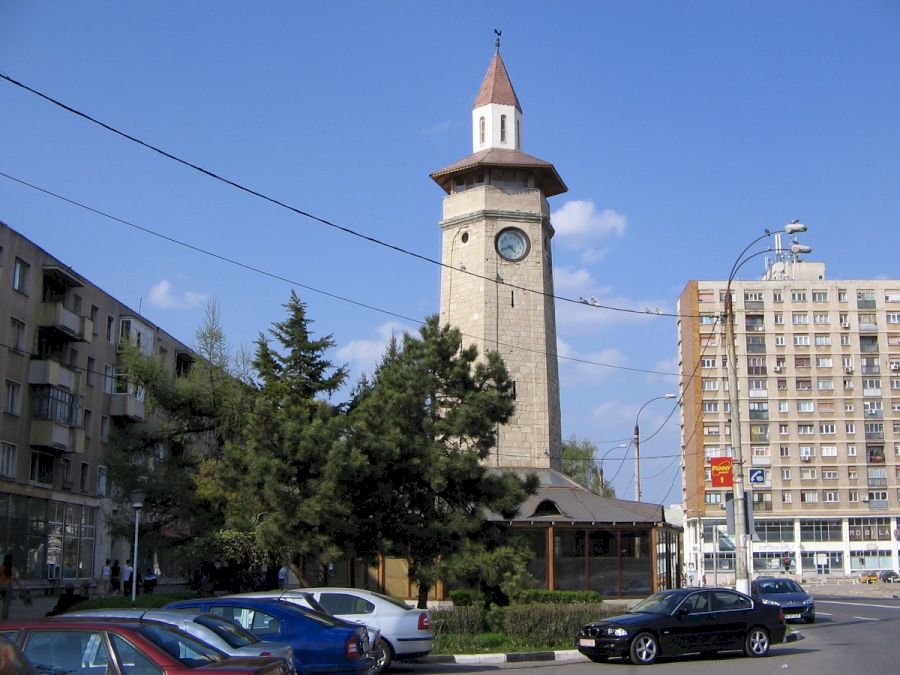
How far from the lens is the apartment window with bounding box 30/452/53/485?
122 feet

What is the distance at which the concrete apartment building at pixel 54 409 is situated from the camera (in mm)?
35156

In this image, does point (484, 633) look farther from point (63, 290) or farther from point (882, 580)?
point (882, 580)

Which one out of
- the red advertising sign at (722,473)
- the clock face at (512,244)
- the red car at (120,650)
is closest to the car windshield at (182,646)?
the red car at (120,650)

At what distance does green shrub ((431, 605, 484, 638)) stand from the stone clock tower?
20.8 metres

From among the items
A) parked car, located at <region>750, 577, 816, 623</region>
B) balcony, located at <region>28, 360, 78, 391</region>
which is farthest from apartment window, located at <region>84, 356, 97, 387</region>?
parked car, located at <region>750, 577, 816, 623</region>

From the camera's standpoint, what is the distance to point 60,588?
37688 mm

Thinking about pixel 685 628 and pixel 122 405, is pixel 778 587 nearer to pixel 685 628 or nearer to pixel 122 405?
pixel 685 628

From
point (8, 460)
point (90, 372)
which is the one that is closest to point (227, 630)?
point (8, 460)

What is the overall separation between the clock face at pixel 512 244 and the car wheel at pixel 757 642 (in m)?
26.4

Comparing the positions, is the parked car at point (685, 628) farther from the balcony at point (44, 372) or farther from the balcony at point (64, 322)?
the balcony at point (64, 322)

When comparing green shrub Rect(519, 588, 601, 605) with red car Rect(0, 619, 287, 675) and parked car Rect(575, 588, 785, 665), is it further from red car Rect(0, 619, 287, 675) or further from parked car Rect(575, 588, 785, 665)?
red car Rect(0, 619, 287, 675)

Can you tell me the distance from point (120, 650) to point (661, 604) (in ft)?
42.7

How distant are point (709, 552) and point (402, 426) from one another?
2653 inches

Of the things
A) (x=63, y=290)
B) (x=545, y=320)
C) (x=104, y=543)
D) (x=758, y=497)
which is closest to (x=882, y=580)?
(x=758, y=497)
